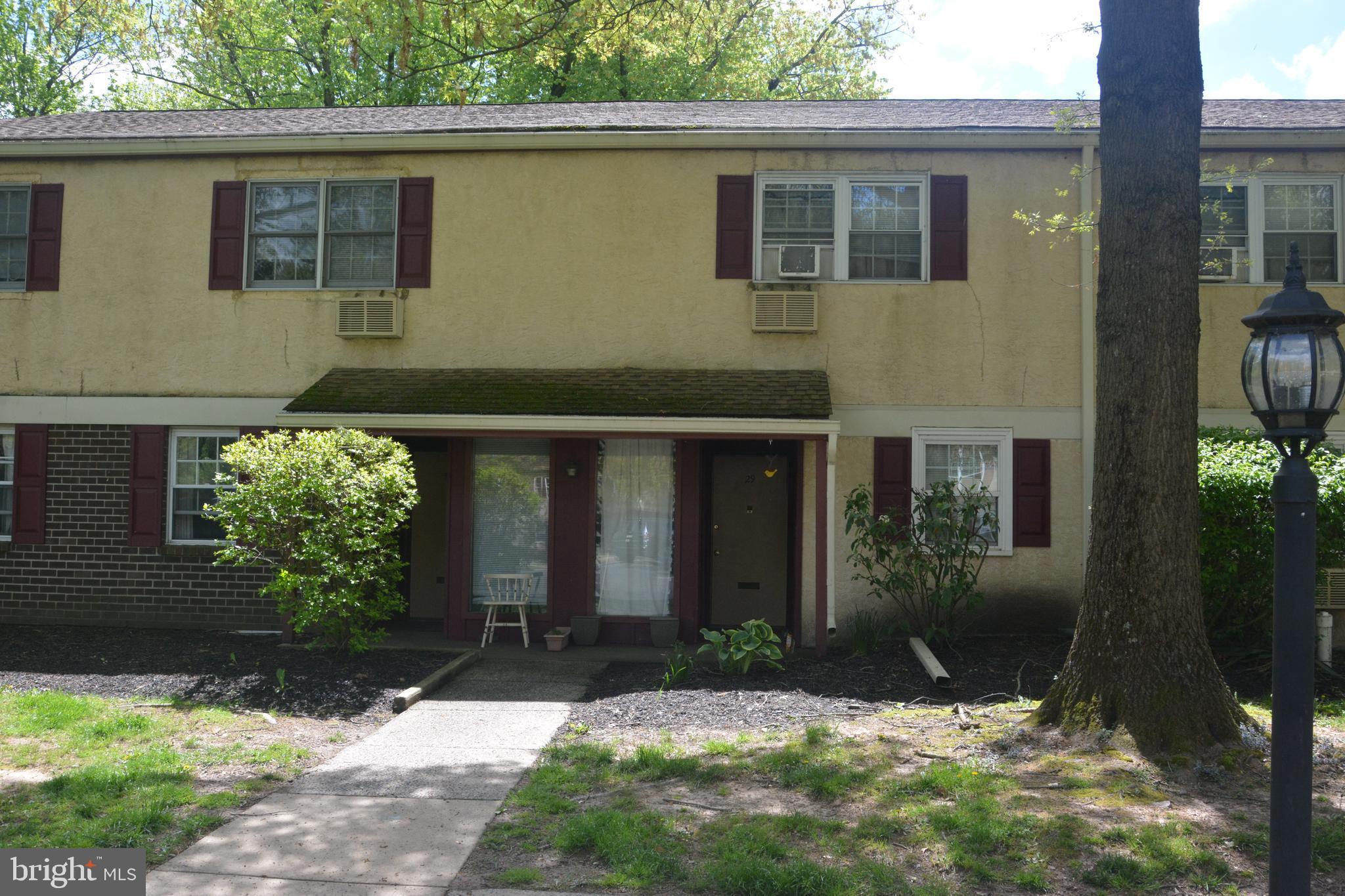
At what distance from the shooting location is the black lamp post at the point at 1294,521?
3539 millimetres

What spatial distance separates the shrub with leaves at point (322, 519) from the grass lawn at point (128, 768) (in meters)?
1.42

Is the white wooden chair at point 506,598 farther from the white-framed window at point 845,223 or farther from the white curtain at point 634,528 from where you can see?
the white-framed window at point 845,223

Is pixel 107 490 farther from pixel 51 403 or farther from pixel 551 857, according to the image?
pixel 551 857

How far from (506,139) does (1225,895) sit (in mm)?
9175

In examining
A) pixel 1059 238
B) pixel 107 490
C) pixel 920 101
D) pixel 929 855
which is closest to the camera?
pixel 929 855

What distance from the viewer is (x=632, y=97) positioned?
21609 millimetres

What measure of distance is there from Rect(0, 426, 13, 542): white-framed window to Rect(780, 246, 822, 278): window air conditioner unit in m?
8.79

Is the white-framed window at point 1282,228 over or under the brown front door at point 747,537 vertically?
over

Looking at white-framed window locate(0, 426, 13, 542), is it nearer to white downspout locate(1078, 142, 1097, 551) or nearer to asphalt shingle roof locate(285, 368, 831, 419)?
asphalt shingle roof locate(285, 368, 831, 419)

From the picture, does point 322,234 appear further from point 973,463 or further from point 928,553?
point 973,463

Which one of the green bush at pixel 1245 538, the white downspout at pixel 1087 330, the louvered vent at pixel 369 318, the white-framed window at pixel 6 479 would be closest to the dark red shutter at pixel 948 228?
the white downspout at pixel 1087 330

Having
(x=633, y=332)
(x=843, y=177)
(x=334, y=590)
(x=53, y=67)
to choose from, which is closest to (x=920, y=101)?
(x=843, y=177)

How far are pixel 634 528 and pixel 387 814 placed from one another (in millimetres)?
5552

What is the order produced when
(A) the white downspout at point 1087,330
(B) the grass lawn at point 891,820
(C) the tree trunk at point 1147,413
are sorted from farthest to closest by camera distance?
(A) the white downspout at point 1087,330 < (C) the tree trunk at point 1147,413 < (B) the grass lawn at point 891,820
